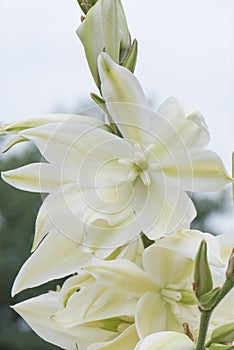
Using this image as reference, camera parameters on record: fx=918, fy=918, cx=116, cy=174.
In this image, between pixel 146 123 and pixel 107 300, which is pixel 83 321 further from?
pixel 146 123

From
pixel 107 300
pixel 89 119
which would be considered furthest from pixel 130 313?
pixel 89 119

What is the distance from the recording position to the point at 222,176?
0.51 m

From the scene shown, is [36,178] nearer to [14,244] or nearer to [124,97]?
[124,97]

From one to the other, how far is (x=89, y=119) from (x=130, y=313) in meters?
0.12

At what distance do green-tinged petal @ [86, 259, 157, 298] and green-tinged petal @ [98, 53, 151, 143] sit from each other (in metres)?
0.08

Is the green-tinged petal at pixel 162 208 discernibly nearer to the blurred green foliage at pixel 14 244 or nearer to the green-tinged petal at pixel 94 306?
the green-tinged petal at pixel 94 306

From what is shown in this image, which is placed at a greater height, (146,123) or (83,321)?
(146,123)

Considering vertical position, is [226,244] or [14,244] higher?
[226,244]

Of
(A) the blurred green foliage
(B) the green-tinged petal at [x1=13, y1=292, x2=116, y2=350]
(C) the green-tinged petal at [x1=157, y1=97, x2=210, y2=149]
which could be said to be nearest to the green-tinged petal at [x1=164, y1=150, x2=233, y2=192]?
(C) the green-tinged petal at [x1=157, y1=97, x2=210, y2=149]

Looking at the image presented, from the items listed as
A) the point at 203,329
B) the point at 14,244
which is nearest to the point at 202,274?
the point at 203,329

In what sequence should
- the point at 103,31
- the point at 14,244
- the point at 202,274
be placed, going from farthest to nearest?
the point at 14,244 < the point at 103,31 < the point at 202,274

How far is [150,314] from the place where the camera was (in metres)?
0.55

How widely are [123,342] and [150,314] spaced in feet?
0.08

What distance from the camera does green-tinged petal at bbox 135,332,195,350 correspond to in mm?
474
